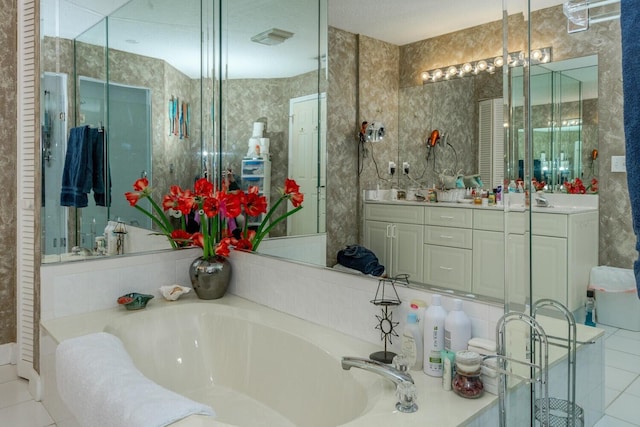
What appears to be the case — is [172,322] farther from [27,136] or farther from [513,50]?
[513,50]

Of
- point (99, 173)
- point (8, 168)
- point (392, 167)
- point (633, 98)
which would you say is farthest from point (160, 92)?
point (633, 98)

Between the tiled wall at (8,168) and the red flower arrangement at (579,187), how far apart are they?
3.19 m

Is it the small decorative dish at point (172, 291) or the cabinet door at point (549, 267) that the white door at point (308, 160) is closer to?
the small decorative dish at point (172, 291)

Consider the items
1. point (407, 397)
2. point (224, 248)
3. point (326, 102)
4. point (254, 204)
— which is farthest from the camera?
point (254, 204)

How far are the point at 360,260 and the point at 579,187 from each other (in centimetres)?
98

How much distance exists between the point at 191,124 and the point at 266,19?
0.83 m

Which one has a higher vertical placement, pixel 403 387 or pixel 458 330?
pixel 458 330

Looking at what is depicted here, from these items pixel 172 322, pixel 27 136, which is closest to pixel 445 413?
pixel 172 322

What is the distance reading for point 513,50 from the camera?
140 centimetres

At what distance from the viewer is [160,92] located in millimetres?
2965

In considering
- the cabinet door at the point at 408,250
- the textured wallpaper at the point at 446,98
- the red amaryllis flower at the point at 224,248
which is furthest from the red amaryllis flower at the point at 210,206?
the cabinet door at the point at 408,250

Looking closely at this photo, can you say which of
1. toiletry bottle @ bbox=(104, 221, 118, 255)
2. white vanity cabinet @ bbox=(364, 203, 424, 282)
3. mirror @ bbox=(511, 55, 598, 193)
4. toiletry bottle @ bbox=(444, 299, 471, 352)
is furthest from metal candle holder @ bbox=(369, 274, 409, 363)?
toiletry bottle @ bbox=(104, 221, 118, 255)

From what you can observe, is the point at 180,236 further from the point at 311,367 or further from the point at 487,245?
the point at 487,245

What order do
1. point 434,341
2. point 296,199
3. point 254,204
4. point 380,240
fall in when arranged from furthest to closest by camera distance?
point 254,204
point 296,199
point 380,240
point 434,341
